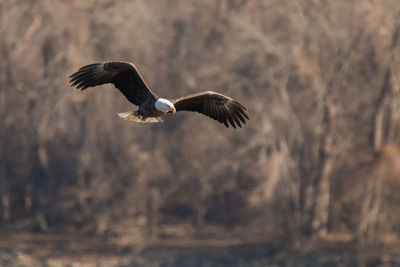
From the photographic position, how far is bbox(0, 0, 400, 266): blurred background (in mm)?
27328

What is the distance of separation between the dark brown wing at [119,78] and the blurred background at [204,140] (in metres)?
11.2

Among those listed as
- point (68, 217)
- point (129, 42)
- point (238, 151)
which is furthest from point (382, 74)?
point (68, 217)

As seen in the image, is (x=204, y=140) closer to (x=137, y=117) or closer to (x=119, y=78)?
(x=119, y=78)

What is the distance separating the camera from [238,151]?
28.3 m

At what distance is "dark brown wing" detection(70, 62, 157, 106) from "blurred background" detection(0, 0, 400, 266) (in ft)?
36.7

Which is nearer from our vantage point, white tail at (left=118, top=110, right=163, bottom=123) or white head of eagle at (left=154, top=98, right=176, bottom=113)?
white head of eagle at (left=154, top=98, right=176, bottom=113)

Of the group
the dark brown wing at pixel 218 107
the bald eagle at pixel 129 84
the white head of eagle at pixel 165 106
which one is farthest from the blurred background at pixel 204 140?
the white head of eagle at pixel 165 106

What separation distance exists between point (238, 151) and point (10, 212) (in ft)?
20.6

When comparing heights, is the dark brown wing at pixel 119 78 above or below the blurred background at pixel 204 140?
below

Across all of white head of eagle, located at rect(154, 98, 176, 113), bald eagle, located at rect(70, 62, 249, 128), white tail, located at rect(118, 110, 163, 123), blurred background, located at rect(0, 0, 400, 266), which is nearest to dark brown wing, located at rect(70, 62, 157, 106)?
bald eagle, located at rect(70, 62, 249, 128)

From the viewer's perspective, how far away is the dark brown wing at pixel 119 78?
51.9ft

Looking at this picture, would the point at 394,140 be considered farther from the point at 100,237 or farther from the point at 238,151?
the point at 100,237

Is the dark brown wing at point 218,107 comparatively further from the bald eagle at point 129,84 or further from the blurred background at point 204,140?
the blurred background at point 204,140

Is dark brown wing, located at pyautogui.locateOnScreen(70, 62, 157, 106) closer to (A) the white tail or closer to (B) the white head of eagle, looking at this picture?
(A) the white tail
